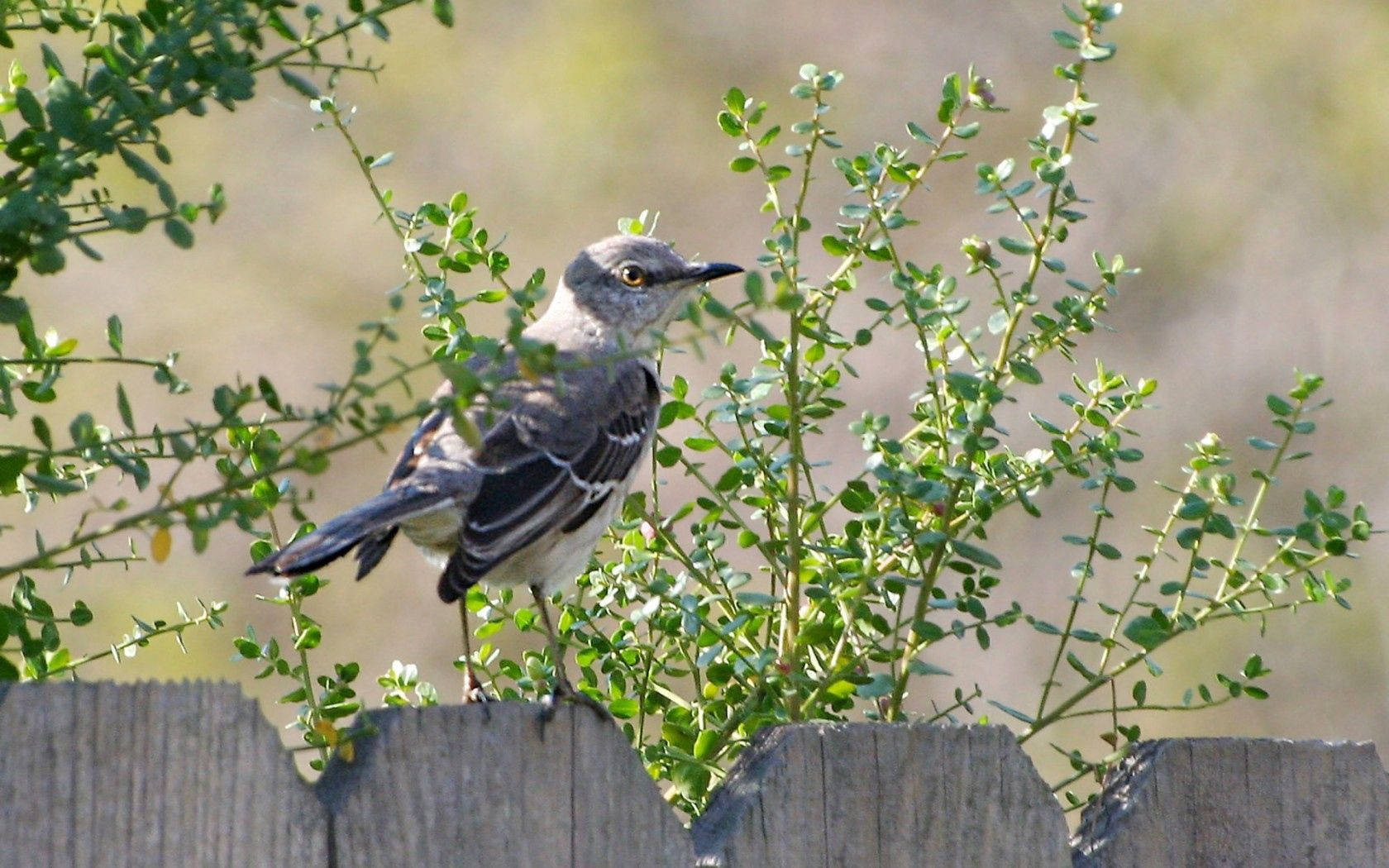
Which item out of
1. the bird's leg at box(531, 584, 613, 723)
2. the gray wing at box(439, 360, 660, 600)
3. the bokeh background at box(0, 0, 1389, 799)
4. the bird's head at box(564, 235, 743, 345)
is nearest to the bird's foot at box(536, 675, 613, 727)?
the bird's leg at box(531, 584, 613, 723)

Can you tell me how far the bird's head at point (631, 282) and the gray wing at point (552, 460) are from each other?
51 centimetres

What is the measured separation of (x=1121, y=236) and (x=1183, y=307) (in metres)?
0.39

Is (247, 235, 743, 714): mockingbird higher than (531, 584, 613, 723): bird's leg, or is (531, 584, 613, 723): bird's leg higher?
(247, 235, 743, 714): mockingbird

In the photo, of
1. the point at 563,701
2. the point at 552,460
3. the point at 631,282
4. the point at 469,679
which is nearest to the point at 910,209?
the point at 631,282

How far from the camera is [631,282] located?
4516 millimetres

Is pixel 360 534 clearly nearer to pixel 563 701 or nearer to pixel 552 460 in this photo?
pixel 563 701

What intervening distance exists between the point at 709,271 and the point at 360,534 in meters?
1.83

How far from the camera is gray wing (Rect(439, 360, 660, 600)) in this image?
3.14 meters

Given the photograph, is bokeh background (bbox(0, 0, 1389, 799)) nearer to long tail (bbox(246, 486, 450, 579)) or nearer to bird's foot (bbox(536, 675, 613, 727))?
long tail (bbox(246, 486, 450, 579))

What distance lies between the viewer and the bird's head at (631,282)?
445cm

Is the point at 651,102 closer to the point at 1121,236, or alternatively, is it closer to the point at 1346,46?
the point at 1121,236

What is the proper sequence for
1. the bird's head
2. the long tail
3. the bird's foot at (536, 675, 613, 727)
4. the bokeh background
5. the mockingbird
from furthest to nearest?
1. the bokeh background
2. the bird's head
3. the mockingbird
4. the long tail
5. the bird's foot at (536, 675, 613, 727)

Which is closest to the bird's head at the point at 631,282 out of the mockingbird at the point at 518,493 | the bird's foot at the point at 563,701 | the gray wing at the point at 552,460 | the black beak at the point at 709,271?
the black beak at the point at 709,271

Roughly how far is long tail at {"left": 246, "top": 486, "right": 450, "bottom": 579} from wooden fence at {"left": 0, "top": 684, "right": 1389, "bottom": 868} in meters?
0.34
